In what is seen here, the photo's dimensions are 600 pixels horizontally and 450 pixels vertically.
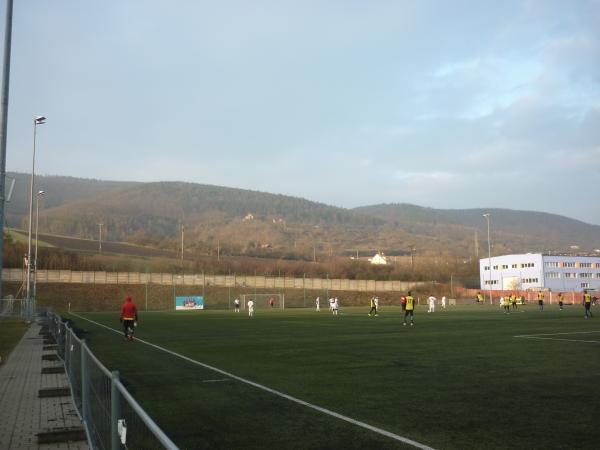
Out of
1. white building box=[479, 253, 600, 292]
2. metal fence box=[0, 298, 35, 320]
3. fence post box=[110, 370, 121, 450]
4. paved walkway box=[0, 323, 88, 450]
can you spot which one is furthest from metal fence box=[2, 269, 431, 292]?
fence post box=[110, 370, 121, 450]

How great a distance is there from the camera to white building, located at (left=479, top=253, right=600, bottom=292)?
4117 inches

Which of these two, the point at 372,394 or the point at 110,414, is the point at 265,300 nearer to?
the point at 372,394

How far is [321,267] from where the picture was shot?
4953 inches

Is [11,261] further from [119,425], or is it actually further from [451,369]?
[119,425]

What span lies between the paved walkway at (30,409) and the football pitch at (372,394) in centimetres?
126

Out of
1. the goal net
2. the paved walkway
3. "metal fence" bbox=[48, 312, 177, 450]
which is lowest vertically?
the goal net

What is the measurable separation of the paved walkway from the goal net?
64173 mm

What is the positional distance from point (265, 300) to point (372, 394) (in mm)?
75724

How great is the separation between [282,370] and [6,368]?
7.58 metres

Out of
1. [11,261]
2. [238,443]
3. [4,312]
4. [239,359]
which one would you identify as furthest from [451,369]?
[11,261]

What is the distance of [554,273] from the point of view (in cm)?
10506

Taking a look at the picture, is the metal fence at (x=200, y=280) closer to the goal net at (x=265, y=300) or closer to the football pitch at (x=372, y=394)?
the goal net at (x=265, y=300)

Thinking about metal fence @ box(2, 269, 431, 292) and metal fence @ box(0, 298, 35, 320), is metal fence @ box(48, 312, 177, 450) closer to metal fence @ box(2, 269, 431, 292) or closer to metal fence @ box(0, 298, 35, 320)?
metal fence @ box(0, 298, 35, 320)

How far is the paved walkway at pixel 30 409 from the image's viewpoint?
7875 millimetres
